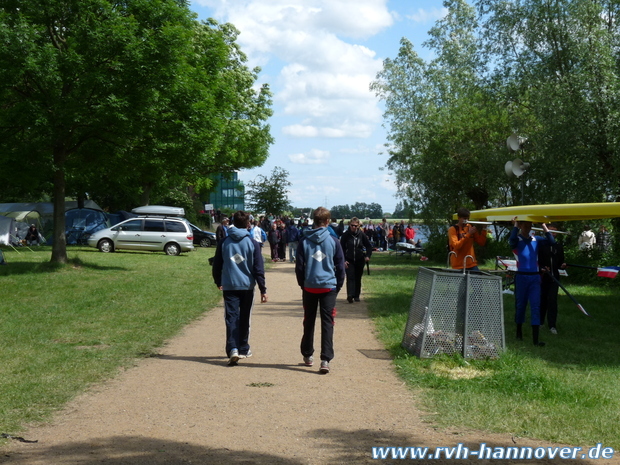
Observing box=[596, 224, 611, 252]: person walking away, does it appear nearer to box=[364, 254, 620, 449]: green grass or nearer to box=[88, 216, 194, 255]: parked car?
box=[364, 254, 620, 449]: green grass

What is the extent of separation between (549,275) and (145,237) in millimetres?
26401

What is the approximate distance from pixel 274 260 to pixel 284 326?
834 inches

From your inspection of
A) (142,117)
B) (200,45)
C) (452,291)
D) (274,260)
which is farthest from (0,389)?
(274,260)

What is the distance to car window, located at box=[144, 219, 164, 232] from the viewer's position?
118 feet

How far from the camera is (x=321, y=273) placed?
28.3 ft

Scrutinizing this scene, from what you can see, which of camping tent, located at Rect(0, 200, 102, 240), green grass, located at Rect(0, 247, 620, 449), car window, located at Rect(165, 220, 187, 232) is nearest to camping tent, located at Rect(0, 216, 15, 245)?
camping tent, located at Rect(0, 200, 102, 240)

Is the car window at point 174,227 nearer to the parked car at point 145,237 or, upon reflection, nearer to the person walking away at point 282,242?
the parked car at point 145,237

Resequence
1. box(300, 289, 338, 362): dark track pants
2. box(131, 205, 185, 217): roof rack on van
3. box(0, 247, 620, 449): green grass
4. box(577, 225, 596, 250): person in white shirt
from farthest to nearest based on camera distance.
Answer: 1. box(131, 205, 185, 217): roof rack on van
2. box(577, 225, 596, 250): person in white shirt
3. box(300, 289, 338, 362): dark track pants
4. box(0, 247, 620, 449): green grass

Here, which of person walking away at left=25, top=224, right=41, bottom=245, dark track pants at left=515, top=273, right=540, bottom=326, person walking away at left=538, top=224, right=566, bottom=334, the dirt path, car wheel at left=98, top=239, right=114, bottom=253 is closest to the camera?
the dirt path

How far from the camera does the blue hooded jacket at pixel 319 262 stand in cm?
862

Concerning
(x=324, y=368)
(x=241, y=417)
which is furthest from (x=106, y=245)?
(x=241, y=417)

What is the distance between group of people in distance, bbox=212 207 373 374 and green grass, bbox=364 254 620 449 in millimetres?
1075

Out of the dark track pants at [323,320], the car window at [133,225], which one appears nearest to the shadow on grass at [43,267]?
the car window at [133,225]

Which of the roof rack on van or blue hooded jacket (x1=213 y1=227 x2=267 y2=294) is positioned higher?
the roof rack on van
